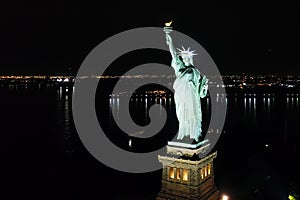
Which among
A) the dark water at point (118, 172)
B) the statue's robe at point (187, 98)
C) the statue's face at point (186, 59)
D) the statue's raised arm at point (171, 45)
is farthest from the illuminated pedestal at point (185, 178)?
the dark water at point (118, 172)

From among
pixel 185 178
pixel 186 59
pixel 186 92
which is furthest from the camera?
pixel 186 59

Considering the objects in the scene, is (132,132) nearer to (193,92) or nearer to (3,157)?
(3,157)

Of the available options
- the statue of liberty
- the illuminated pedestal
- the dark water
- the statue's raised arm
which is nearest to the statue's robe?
the statue of liberty

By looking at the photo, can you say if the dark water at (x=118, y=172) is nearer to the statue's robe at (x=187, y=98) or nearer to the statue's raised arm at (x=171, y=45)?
the statue's robe at (x=187, y=98)

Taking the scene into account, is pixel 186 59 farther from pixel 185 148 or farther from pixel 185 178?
pixel 185 178

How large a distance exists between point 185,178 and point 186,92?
9.55ft

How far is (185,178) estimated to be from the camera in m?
10.5

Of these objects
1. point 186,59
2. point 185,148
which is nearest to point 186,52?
point 186,59

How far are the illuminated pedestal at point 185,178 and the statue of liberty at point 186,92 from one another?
0.81 metres

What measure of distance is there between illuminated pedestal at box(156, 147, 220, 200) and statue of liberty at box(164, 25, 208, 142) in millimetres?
814

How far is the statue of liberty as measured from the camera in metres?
10.8

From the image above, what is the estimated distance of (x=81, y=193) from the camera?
24.0 metres

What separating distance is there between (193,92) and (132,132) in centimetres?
3650

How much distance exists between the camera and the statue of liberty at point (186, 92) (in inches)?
424
